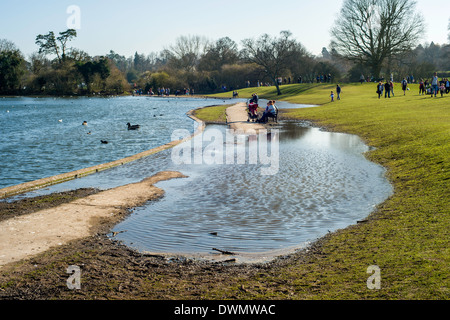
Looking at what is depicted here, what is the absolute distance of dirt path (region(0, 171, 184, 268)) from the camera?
30.3 feet

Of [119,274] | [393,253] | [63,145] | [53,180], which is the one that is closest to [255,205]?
[393,253]

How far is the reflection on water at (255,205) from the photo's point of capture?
9829 millimetres

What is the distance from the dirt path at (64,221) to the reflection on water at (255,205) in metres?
0.65

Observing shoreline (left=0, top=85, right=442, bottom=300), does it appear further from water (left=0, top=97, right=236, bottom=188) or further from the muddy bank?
water (left=0, top=97, right=236, bottom=188)

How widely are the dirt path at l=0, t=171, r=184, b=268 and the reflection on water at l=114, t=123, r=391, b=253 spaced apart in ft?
2.12

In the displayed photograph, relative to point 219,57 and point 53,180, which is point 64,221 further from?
point 219,57

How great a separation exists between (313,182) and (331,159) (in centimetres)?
431

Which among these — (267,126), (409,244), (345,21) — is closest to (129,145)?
(267,126)

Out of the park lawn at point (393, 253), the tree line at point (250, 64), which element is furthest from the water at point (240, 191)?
the tree line at point (250, 64)

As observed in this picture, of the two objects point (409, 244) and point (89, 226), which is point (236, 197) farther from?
point (409, 244)

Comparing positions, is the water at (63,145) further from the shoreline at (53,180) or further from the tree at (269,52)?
the tree at (269,52)

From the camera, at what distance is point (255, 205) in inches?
493

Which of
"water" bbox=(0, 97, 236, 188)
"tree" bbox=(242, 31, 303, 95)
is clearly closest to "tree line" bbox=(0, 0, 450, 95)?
"tree" bbox=(242, 31, 303, 95)

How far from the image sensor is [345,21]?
71875 mm
